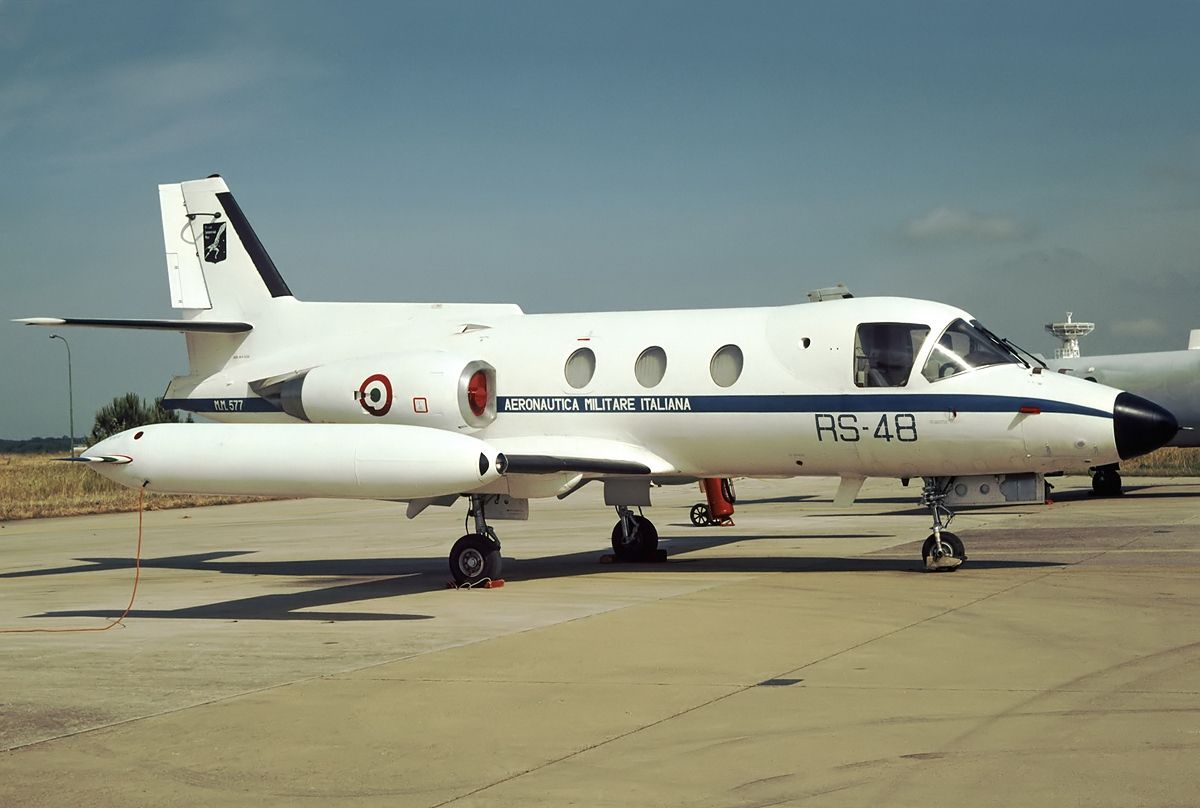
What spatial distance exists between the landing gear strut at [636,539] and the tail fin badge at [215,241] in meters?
7.49

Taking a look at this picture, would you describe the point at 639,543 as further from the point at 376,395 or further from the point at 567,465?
the point at 376,395

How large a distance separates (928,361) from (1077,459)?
6.50ft

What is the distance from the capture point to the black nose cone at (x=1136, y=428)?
1449 centimetres

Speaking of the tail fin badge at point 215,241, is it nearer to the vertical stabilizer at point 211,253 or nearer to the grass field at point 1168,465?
the vertical stabilizer at point 211,253

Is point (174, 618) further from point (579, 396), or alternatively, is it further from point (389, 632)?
point (579, 396)

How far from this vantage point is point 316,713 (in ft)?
27.4

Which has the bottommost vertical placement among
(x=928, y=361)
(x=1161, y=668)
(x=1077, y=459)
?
(x=1161, y=668)

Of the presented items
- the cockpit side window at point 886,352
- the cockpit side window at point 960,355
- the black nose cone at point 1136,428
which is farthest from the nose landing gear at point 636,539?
the black nose cone at point 1136,428

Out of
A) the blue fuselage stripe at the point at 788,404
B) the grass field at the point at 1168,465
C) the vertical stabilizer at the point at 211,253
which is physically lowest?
the grass field at the point at 1168,465

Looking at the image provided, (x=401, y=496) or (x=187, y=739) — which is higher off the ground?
(x=401, y=496)

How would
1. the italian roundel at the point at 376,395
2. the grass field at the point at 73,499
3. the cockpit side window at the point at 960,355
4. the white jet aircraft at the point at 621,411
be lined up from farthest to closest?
the grass field at the point at 73,499, the italian roundel at the point at 376,395, the cockpit side window at the point at 960,355, the white jet aircraft at the point at 621,411

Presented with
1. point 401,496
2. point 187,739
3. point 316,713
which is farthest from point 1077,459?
point 187,739

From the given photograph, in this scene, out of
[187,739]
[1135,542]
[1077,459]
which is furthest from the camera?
[1135,542]

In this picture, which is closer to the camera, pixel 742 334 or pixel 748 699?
pixel 748 699
